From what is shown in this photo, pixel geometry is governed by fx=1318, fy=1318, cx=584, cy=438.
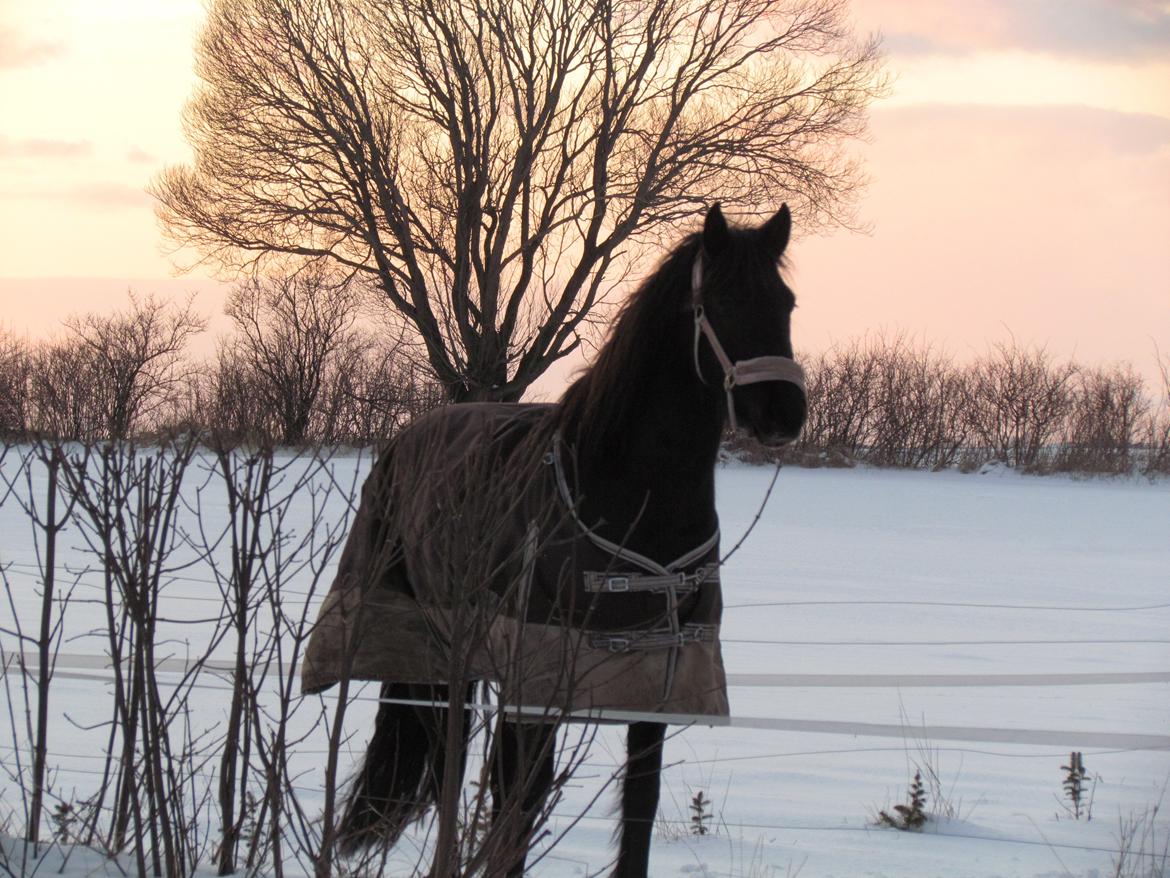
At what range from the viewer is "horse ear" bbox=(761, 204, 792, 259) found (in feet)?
11.0

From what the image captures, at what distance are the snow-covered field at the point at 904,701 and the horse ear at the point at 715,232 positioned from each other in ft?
4.03

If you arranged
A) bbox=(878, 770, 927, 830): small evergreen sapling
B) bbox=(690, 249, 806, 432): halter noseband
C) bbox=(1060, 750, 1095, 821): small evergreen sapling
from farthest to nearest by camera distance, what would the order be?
1. bbox=(1060, 750, 1095, 821): small evergreen sapling
2. bbox=(878, 770, 927, 830): small evergreen sapling
3. bbox=(690, 249, 806, 432): halter noseband

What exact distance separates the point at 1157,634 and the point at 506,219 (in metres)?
14.0

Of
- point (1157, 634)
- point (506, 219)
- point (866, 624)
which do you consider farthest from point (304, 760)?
point (506, 219)

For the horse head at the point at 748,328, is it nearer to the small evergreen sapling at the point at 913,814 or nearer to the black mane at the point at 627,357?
the black mane at the point at 627,357

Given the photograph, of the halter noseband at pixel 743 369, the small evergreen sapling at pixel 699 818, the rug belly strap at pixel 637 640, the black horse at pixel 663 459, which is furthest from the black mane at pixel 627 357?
the small evergreen sapling at pixel 699 818

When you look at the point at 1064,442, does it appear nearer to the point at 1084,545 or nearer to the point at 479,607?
the point at 1084,545

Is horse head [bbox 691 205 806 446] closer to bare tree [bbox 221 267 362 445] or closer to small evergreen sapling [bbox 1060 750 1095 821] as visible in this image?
small evergreen sapling [bbox 1060 750 1095 821]

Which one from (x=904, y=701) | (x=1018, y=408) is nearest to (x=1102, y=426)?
(x=1018, y=408)

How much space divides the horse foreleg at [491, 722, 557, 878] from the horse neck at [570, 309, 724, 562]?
20.9 inches

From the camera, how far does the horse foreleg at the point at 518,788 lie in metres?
2.36

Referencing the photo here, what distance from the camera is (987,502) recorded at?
54.4 ft

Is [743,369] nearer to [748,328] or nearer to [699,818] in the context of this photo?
[748,328]

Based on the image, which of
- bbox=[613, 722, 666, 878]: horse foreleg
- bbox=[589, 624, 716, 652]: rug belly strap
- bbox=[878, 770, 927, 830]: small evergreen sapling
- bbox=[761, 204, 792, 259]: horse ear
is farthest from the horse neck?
bbox=[878, 770, 927, 830]: small evergreen sapling
